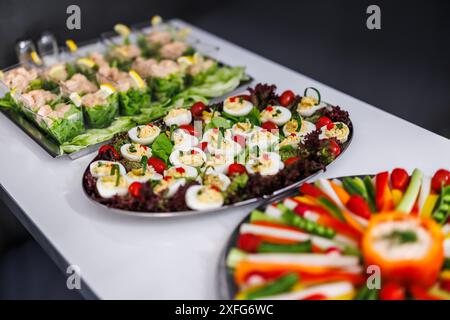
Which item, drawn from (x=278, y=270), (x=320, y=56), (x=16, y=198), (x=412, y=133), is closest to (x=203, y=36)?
(x=320, y=56)

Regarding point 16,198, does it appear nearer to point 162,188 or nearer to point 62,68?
point 162,188

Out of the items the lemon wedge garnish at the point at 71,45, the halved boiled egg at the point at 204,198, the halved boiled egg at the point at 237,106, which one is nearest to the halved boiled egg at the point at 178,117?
the halved boiled egg at the point at 237,106

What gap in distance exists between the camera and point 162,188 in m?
2.38

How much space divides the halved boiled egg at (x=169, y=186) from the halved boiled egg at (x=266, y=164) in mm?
349

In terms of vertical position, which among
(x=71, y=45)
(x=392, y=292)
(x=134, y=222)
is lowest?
(x=134, y=222)

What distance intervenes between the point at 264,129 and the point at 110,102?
0.99 meters

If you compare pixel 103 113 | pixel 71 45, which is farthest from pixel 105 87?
pixel 71 45

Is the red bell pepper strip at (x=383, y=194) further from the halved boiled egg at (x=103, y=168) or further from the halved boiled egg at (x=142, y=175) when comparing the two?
the halved boiled egg at (x=103, y=168)

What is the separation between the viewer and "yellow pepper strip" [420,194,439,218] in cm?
218

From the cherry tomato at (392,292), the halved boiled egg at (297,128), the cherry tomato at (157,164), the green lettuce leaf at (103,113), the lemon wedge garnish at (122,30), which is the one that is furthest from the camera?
the lemon wedge garnish at (122,30)

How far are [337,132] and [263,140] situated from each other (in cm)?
41

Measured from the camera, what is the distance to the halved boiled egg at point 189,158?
2602mm

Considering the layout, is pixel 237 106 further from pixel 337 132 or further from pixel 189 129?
pixel 337 132

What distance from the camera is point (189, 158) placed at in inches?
103
